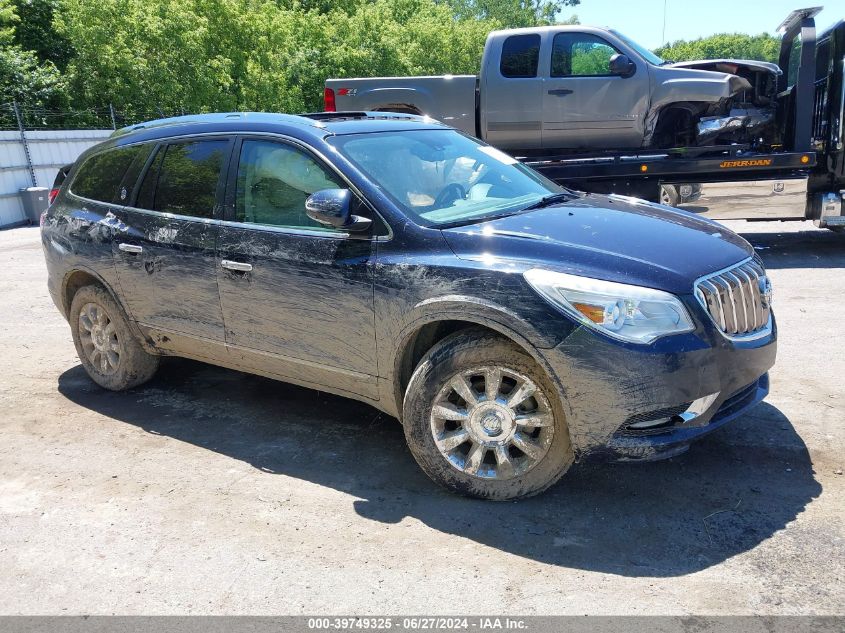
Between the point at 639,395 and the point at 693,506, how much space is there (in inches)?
28.8

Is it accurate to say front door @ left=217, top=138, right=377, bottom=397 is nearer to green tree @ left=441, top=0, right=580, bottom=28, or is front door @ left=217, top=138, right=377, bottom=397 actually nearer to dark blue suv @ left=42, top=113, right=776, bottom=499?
dark blue suv @ left=42, top=113, right=776, bottom=499

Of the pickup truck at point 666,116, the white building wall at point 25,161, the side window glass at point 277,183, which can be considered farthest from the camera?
the white building wall at point 25,161

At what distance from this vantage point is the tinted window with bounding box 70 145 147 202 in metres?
5.21

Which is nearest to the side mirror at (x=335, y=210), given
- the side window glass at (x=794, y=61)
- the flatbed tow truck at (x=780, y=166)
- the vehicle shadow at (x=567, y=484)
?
the vehicle shadow at (x=567, y=484)

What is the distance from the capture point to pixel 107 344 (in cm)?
539

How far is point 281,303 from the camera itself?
421 centimetres

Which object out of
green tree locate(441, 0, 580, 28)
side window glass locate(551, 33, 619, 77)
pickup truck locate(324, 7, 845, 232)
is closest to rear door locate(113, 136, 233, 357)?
pickup truck locate(324, 7, 845, 232)

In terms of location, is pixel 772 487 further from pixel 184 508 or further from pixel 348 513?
pixel 184 508

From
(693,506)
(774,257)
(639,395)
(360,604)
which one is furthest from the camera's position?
(774,257)

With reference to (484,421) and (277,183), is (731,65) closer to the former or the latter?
(277,183)

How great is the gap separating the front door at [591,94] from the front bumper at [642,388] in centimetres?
715

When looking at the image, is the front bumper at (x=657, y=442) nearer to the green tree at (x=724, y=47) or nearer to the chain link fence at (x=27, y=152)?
the chain link fence at (x=27, y=152)

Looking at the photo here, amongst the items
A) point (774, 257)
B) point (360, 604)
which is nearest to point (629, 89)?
point (774, 257)

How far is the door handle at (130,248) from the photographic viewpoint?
487 cm
